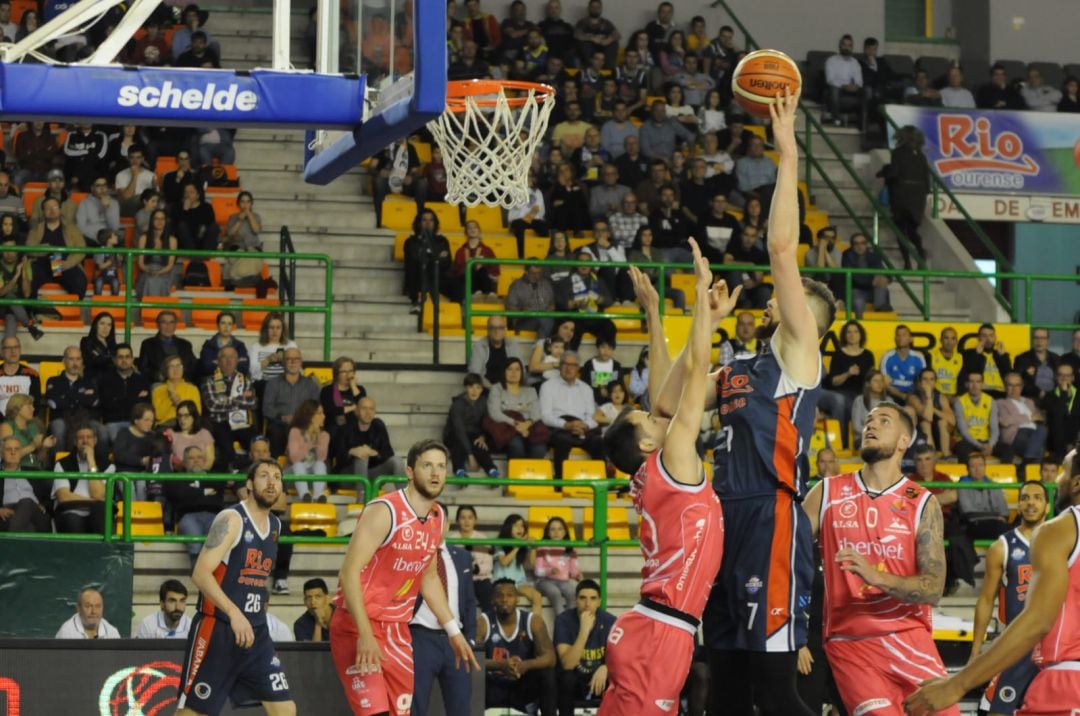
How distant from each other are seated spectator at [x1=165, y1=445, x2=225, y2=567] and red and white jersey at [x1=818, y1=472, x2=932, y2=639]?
707cm

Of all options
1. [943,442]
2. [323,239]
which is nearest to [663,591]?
[943,442]

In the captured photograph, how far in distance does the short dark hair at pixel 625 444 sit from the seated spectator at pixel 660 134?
1464 centimetres

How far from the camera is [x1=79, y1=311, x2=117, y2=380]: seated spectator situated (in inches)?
614

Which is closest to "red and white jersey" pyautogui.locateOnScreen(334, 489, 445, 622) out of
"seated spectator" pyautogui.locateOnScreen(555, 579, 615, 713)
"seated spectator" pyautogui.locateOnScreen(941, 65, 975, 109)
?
"seated spectator" pyautogui.locateOnScreen(555, 579, 615, 713)

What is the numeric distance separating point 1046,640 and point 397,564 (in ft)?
14.5

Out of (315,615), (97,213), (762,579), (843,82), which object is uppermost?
(843,82)

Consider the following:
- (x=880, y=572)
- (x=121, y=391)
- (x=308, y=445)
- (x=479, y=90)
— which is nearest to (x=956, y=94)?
(x=308, y=445)

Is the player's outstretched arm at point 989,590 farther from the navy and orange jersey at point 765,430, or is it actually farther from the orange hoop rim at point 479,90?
the navy and orange jersey at point 765,430

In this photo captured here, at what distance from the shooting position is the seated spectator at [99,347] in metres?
15.6

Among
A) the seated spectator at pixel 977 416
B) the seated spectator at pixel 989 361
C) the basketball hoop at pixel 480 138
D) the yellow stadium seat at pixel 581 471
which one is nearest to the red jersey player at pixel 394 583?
the basketball hoop at pixel 480 138

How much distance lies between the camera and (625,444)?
22.5ft

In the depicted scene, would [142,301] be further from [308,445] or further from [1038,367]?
[1038,367]

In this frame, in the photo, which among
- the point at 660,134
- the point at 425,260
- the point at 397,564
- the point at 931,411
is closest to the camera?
the point at 397,564

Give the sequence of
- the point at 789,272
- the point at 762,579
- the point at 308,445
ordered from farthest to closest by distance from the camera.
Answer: the point at 308,445 → the point at 762,579 → the point at 789,272
